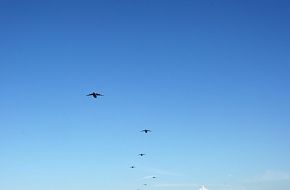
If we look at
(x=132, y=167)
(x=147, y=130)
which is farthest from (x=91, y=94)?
(x=132, y=167)

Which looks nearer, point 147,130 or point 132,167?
point 147,130

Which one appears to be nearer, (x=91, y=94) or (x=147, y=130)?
(x=91, y=94)

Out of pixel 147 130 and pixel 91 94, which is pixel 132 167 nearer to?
pixel 147 130

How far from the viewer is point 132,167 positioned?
5768 inches

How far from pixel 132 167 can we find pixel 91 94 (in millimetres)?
61494

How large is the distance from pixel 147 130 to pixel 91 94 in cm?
3705

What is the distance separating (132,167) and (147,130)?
2753 cm

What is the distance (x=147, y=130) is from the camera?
12450 centimetres

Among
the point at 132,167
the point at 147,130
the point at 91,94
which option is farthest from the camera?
the point at 132,167

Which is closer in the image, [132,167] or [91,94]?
[91,94]

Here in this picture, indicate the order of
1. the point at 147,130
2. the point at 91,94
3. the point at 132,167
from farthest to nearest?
the point at 132,167 < the point at 147,130 < the point at 91,94

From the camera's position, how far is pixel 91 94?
301 feet
